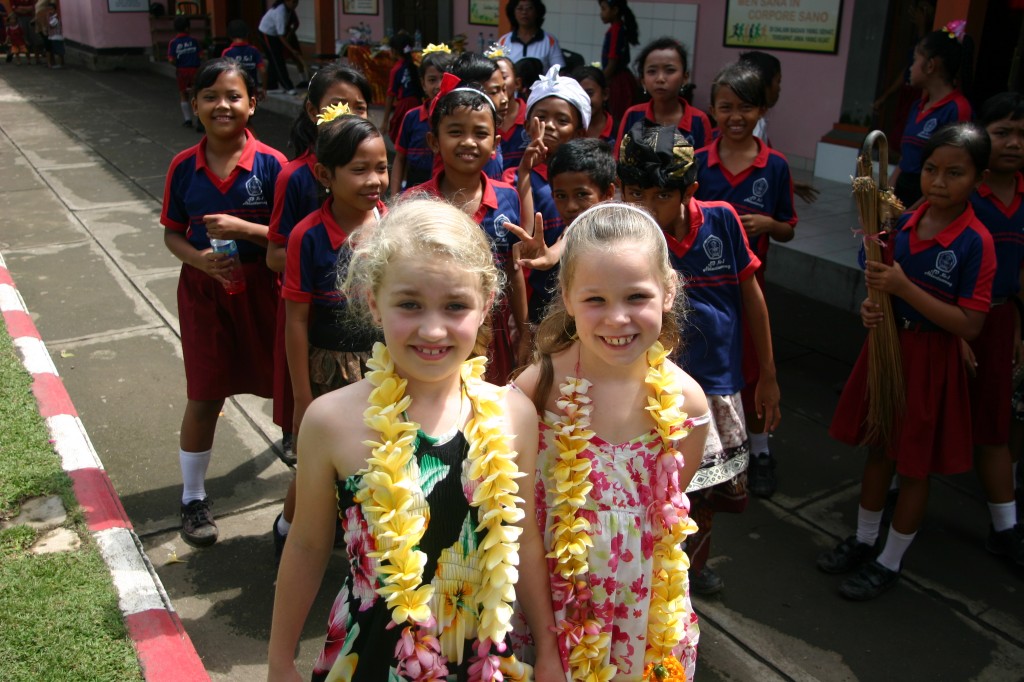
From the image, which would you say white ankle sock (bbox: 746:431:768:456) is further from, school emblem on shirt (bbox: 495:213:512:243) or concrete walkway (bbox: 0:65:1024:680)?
school emblem on shirt (bbox: 495:213:512:243)

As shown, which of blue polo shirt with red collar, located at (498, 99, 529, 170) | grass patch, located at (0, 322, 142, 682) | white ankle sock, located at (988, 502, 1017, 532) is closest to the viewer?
grass patch, located at (0, 322, 142, 682)

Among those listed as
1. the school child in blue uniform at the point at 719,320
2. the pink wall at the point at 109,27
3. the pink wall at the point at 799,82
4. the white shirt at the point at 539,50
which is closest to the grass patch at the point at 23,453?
the school child in blue uniform at the point at 719,320

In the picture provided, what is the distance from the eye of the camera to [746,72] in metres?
4.04

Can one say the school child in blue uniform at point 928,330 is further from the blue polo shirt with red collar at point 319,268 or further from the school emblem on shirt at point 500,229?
the blue polo shirt with red collar at point 319,268

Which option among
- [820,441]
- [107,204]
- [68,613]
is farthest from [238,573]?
[107,204]

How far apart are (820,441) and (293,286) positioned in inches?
114

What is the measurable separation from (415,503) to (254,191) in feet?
7.31

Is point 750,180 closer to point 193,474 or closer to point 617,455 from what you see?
point 617,455

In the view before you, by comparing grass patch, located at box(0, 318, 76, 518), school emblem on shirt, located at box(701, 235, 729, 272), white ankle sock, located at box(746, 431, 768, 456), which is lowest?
grass patch, located at box(0, 318, 76, 518)

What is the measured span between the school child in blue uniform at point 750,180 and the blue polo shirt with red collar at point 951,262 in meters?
0.72

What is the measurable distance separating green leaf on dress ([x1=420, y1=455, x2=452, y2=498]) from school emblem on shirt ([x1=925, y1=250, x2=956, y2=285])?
221 centimetres

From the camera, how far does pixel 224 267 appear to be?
11.6 feet

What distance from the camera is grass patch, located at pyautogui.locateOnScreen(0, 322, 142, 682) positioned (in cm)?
281

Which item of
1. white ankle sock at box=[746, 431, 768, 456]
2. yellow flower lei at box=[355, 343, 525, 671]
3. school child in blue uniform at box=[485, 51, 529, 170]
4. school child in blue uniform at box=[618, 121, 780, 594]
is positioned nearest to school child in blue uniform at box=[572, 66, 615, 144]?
school child in blue uniform at box=[485, 51, 529, 170]
